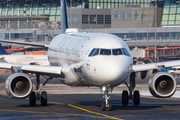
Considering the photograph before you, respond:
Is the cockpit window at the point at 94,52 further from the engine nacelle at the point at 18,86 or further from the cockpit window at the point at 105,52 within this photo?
the engine nacelle at the point at 18,86

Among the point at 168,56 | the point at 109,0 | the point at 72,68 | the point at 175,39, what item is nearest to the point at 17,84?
the point at 72,68

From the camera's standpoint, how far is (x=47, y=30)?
12538 cm

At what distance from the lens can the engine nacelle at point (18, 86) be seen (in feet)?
72.2

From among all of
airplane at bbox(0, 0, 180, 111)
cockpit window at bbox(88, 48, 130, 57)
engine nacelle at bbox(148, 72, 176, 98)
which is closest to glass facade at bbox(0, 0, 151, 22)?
airplane at bbox(0, 0, 180, 111)

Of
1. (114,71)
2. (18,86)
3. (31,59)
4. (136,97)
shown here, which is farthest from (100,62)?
(31,59)

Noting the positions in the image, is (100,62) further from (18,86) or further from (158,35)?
(158,35)

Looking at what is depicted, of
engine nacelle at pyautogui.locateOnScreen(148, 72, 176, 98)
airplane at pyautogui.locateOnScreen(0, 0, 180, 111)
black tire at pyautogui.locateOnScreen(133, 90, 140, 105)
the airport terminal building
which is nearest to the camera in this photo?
airplane at pyautogui.locateOnScreen(0, 0, 180, 111)

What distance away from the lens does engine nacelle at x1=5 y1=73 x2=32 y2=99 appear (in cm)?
2202

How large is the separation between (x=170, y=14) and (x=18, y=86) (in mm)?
115415

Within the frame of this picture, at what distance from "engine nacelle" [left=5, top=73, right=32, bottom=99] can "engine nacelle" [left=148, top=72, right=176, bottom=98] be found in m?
7.20

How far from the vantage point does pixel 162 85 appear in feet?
74.1

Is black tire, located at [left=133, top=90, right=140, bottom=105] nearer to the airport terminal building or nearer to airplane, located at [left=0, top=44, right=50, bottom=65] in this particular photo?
airplane, located at [left=0, top=44, right=50, bottom=65]

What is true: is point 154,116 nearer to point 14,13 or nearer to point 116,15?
point 116,15

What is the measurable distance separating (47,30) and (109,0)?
37.8m
